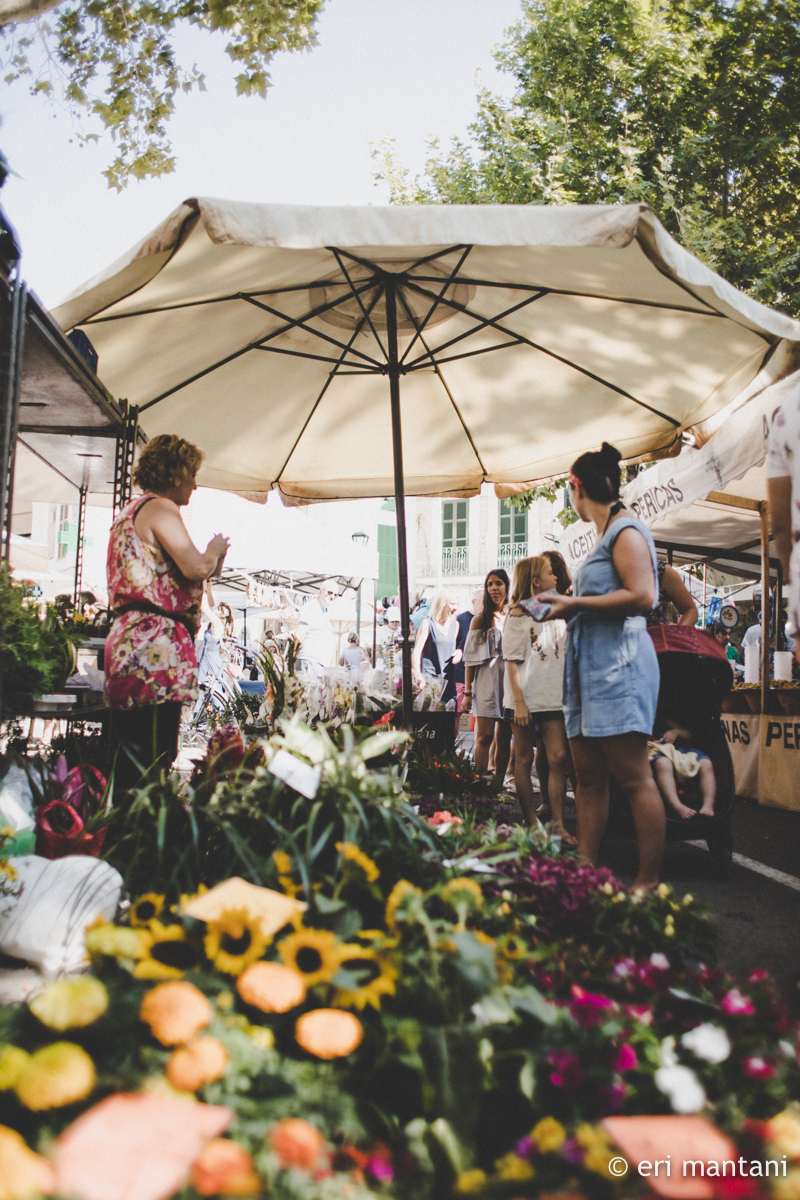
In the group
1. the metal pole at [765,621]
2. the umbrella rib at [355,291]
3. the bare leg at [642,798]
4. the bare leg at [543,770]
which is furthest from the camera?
the metal pole at [765,621]

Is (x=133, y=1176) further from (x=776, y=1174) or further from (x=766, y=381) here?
(x=766, y=381)

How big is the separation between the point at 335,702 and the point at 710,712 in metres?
2.05

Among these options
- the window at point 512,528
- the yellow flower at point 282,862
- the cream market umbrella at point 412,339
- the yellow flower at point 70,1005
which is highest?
the window at point 512,528

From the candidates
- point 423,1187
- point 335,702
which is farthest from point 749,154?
point 423,1187

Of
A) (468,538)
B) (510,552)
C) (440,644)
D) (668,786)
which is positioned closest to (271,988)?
(668,786)

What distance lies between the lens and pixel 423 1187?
903mm

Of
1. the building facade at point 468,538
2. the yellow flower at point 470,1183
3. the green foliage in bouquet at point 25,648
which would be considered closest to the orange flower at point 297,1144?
the yellow flower at point 470,1183

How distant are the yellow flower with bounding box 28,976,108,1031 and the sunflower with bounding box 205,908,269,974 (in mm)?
205

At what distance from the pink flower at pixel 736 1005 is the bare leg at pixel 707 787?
2.67m

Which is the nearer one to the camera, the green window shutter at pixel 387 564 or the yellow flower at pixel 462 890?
the yellow flower at pixel 462 890

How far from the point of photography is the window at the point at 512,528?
102 feet

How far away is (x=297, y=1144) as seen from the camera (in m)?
0.89

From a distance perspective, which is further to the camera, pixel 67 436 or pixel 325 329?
pixel 325 329

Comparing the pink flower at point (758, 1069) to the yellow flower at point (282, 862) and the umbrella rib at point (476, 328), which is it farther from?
the umbrella rib at point (476, 328)
